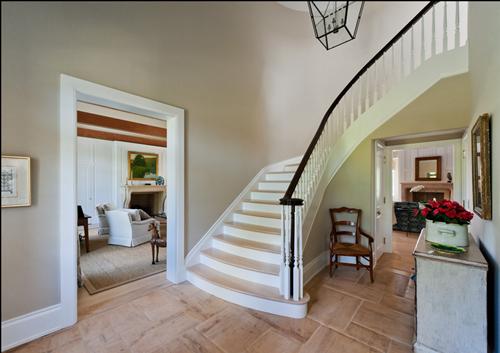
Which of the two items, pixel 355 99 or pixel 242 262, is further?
pixel 355 99

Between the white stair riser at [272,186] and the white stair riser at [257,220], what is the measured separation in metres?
0.82

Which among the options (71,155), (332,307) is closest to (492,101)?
(332,307)

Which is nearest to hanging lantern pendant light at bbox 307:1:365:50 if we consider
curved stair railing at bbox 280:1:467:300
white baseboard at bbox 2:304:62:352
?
curved stair railing at bbox 280:1:467:300

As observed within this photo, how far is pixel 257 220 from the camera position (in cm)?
328

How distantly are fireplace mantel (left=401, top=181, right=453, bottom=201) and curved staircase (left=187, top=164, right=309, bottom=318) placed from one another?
619 cm

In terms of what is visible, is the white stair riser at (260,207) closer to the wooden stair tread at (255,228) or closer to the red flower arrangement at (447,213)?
the wooden stair tread at (255,228)

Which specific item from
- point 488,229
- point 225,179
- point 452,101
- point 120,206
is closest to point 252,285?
point 225,179

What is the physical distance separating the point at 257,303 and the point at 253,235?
90 centimetres

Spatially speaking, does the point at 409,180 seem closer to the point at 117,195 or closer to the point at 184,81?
the point at 184,81

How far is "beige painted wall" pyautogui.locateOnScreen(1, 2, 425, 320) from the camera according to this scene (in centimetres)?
80

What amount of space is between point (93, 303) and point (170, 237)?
993 mm

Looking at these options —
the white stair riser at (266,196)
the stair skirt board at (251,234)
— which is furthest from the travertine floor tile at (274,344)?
the white stair riser at (266,196)

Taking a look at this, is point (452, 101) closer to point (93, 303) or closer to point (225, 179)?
point (225, 179)

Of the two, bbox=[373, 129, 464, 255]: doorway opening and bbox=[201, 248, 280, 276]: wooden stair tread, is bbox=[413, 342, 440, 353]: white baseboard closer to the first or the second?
bbox=[201, 248, 280, 276]: wooden stair tread
